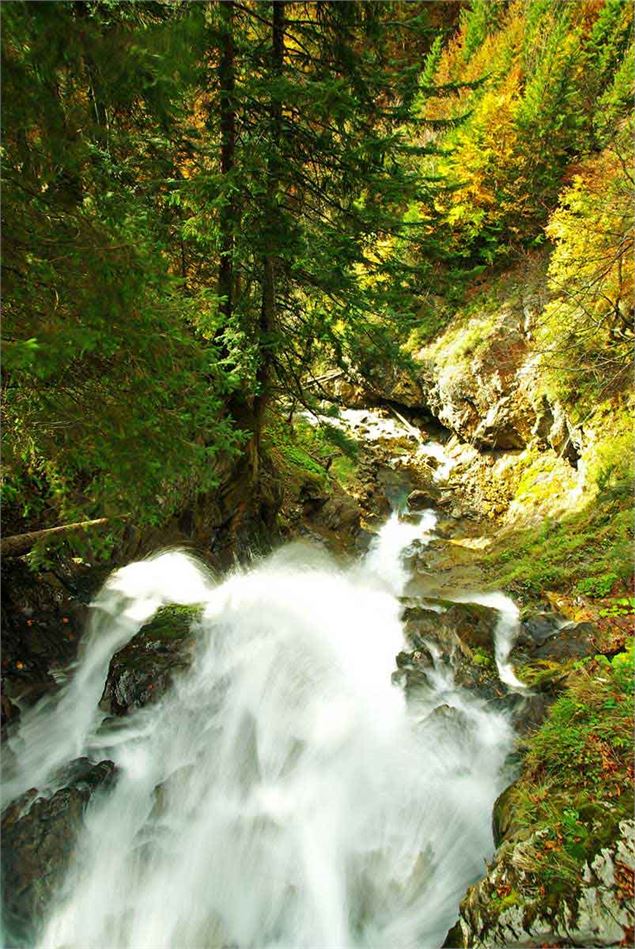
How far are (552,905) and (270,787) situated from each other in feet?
8.92

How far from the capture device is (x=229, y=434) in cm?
451

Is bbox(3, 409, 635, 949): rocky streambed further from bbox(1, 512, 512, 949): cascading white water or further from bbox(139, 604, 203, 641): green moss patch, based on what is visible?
bbox(1, 512, 512, 949): cascading white water

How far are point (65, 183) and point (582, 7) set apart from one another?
2123cm

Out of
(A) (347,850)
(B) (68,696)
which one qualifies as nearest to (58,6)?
(B) (68,696)

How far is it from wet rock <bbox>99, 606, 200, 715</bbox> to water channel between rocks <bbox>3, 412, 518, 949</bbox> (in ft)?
0.41

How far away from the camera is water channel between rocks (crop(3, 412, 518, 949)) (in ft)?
12.3

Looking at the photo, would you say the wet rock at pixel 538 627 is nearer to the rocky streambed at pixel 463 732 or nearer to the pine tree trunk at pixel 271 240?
the rocky streambed at pixel 463 732

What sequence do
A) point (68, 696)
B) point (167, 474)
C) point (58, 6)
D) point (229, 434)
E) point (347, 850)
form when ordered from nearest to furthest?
1. point (58, 6)
2. point (167, 474)
3. point (347, 850)
4. point (229, 434)
5. point (68, 696)

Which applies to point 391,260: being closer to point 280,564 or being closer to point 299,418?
point 280,564

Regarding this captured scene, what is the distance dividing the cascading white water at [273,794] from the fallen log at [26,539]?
161 centimetres

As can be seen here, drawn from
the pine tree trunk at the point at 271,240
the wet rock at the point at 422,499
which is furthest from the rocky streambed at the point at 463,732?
the pine tree trunk at the point at 271,240

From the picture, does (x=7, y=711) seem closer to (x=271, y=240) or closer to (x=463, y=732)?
(x=463, y=732)

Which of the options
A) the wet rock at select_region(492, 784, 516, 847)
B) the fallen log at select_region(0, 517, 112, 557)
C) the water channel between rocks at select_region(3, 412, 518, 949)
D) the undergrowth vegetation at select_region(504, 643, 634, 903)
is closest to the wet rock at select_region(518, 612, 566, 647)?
the water channel between rocks at select_region(3, 412, 518, 949)

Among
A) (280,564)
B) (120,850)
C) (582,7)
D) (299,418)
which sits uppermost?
(582,7)
